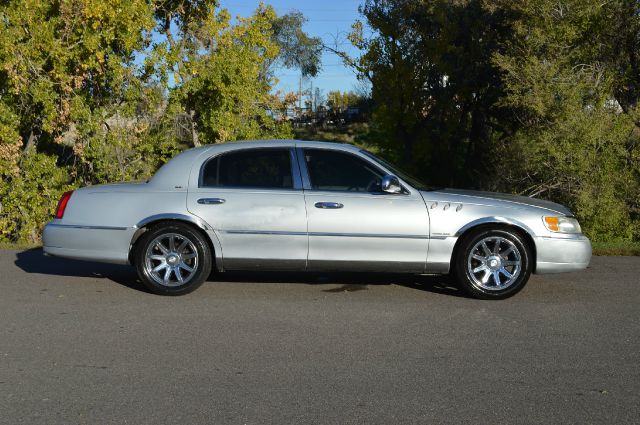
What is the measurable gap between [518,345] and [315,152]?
10.3 ft

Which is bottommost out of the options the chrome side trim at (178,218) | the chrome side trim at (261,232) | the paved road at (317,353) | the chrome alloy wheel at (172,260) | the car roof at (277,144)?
the paved road at (317,353)

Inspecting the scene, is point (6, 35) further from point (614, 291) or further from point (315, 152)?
point (614, 291)

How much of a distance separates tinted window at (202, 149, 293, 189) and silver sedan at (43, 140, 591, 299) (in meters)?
0.01

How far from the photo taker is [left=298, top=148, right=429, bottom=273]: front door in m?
7.82

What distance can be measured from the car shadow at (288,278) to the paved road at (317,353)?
0.21 feet

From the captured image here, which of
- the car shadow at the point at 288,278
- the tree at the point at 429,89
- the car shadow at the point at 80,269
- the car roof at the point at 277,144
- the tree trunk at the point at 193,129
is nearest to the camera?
the car roof at the point at 277,144

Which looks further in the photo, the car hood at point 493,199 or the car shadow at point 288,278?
the car shadow at point 288,278

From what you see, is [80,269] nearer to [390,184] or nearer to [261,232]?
[261,232]

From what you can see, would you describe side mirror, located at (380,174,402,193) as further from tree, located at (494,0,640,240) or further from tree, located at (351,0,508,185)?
tree, located at (351,0,508,185)

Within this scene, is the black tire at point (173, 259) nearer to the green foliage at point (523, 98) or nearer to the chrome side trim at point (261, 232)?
→ the chrome side trim at point (261, 232)

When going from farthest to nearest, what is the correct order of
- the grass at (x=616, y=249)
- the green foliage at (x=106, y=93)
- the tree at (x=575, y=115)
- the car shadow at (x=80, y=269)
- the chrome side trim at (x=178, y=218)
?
the green foliage at (x=106, y=93) → the tree at (x=575, y=115) → the grass at (x=616, y=249) → the car shadow at (x=80, y=269) → the chrome side trim at (x=178, y=218)

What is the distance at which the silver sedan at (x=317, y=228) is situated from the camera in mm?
7852

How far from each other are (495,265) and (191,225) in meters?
3.12

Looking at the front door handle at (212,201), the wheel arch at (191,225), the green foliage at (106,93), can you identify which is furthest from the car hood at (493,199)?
the green foliage at (106,93)
